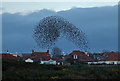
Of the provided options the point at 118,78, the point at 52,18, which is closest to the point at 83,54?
the point at 52,18

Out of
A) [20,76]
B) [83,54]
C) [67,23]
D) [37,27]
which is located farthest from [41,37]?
[83,54]

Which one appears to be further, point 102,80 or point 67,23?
point 67,23

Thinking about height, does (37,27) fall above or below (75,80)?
above

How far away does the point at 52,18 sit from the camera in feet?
98.8

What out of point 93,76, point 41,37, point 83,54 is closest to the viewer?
point 93,76

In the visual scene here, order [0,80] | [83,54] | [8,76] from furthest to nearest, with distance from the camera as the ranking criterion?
[83,54], [8,76], [0,80]

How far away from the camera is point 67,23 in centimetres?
2958

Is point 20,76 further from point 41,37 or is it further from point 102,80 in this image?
point 41,37

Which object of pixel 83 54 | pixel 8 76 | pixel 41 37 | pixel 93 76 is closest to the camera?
pixel 8 76

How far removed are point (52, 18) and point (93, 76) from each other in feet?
41.1

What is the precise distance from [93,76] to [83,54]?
47.3m

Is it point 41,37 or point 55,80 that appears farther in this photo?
point 41,37

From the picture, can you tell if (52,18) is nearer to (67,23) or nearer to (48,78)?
(67,23)

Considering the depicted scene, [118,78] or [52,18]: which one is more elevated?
[52,18]
